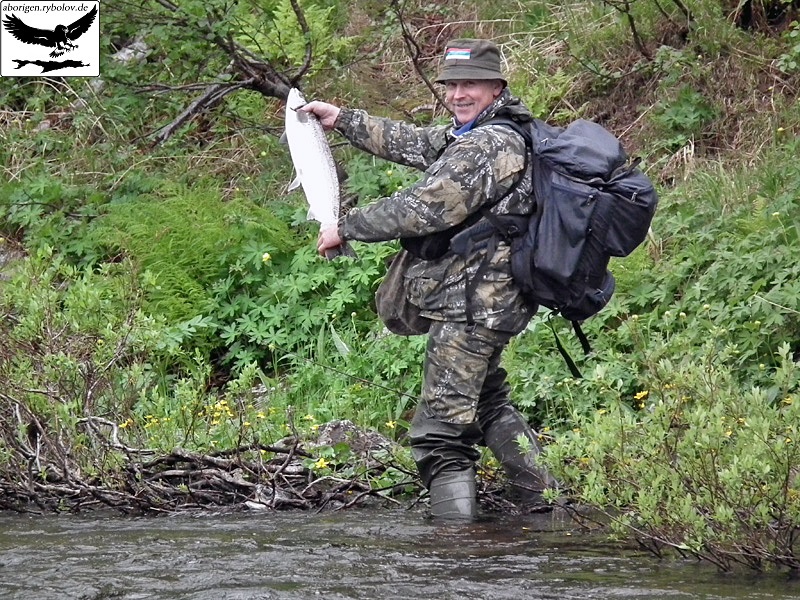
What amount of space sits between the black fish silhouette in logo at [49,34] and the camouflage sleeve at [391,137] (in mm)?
5522

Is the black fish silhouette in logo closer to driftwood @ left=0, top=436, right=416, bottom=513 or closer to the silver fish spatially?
driftwood @ left=0, top=436, right=416, bottom=513

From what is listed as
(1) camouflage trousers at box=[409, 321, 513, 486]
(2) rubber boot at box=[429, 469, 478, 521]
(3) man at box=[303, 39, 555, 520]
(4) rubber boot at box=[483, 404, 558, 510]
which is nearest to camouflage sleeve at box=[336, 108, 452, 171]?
(3) man at box=[303, 39, 555, 520]

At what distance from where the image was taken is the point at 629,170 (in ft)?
18.2

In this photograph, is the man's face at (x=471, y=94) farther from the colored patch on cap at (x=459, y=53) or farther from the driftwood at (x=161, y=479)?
the driftwood at (x=161, y=479)

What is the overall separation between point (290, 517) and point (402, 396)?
75.3 inches

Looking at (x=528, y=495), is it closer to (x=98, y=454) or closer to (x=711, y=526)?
(x=711, y=526)

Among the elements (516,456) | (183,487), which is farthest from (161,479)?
(516,456)

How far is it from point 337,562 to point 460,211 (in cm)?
161

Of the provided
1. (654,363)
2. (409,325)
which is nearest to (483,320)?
(409,325)

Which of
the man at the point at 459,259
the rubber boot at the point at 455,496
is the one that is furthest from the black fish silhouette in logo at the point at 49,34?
the rubber boot at the point at 455,496

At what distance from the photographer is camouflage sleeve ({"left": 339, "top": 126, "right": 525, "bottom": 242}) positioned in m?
5.42

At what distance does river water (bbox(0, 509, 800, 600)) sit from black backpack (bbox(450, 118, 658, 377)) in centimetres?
109

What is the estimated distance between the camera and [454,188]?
17.7 ft

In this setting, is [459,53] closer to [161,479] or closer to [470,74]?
[470,74]
